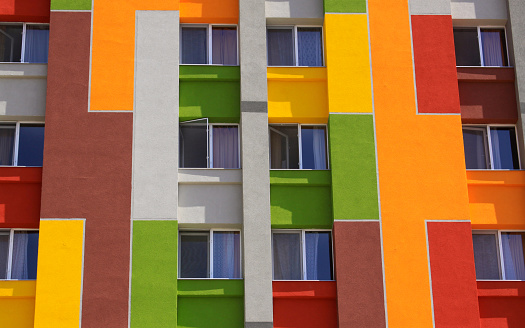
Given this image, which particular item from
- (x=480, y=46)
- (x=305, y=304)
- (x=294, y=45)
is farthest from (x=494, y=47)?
(x=305, y=304)

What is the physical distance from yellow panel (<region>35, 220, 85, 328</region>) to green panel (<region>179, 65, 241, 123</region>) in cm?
539

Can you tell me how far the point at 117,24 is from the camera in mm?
29891

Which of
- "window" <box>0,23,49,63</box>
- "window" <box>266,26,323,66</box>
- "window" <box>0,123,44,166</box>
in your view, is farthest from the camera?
"window" <box>266,26,323,66</box>

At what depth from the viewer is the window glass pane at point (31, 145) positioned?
1160 inches

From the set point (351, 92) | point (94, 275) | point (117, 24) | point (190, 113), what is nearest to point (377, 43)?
point (351, 92)

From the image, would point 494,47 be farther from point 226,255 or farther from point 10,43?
point 10,43

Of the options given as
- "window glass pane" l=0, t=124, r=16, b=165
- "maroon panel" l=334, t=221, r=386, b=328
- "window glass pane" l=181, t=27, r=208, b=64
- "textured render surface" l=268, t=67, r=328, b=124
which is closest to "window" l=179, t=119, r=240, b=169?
"textured render surface" l=268, t=67, r=328, b=124

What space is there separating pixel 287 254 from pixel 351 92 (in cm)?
588

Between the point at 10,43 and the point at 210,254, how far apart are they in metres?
10.4

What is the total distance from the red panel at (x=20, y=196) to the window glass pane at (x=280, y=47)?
352 inches

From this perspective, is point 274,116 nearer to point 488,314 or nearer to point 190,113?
point 190,113

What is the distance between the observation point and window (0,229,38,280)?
28.2 m

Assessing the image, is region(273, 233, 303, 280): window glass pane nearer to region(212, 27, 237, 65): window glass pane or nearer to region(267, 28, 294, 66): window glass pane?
region(267, 28, 294, 66): window glass pane

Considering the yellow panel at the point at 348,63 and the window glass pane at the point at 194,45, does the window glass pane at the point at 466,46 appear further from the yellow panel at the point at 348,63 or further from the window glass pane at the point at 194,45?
the window glass pane at the point at 194,45
